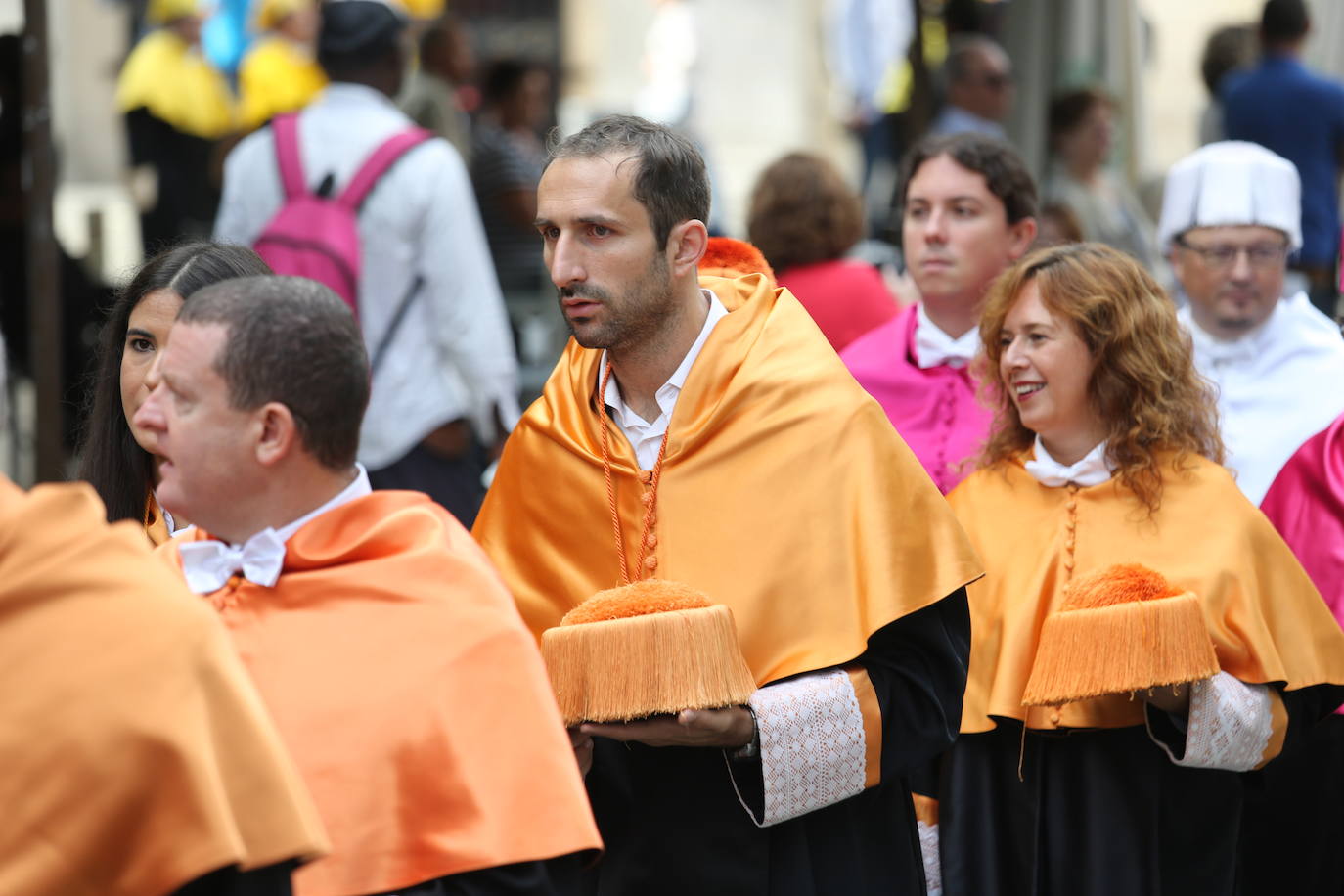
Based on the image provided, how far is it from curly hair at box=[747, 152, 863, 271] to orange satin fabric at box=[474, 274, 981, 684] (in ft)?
9.69

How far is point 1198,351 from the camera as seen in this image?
19.1 feet

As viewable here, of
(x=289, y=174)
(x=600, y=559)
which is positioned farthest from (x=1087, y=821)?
(x=289, y=174)

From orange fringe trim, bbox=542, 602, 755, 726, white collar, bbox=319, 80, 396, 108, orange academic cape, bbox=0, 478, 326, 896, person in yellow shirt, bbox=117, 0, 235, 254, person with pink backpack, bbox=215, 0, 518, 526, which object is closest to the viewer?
orange academic cape, bbox=0, 478, 326, 896

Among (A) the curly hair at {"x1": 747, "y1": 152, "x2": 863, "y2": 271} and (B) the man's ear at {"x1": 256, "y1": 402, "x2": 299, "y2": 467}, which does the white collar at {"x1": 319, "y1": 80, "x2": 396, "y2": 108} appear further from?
(B) the man's ear at {"x1": 256, "y1": 402, "x2": 299, "y2": 467}

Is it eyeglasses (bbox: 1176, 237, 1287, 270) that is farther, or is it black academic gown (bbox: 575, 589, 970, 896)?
eyeglasses (bbox: 1176, 237, 1287, 270)

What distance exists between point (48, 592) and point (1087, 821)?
2628 mm

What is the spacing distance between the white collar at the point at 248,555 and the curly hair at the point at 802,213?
12.9 feet

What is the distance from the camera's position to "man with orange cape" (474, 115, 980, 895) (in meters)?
3.60

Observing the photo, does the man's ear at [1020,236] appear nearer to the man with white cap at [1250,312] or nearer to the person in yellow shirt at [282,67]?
the man with white cap at [1250,312]

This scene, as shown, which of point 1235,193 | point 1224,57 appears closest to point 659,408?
point 1235,193

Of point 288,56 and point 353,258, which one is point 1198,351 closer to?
point 353,258

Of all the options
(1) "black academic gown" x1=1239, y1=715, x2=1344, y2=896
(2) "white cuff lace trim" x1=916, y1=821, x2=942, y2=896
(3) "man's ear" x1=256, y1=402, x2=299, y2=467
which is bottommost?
(1) "black academic gown" x1=1239, y1=715, x2=1344, y2=896

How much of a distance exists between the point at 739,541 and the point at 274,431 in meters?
1.05

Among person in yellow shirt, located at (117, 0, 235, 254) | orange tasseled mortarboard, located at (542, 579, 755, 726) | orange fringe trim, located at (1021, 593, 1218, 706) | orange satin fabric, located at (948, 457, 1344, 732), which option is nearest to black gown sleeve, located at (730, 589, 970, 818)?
orange fringe trim, located at (1021, 593, 1218, 706)
